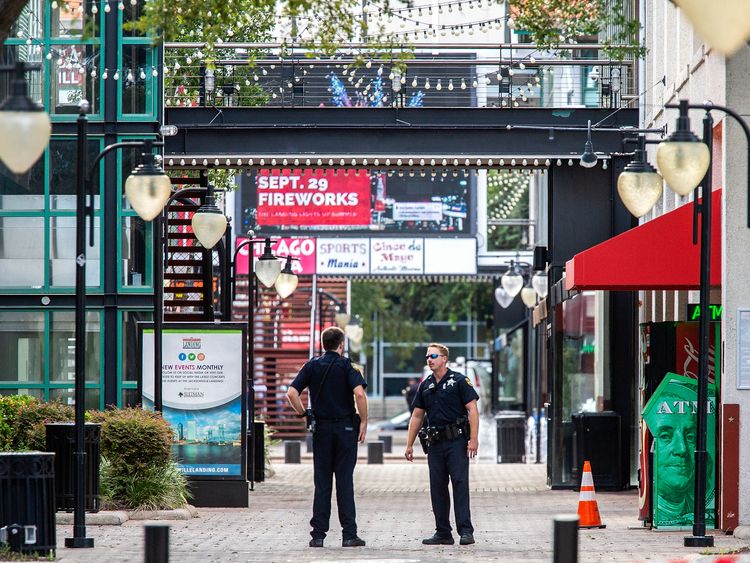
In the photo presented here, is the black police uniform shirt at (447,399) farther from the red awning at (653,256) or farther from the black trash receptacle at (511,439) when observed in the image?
the black trash receptacle at (511,439)

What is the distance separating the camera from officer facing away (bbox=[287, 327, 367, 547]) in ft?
43.5

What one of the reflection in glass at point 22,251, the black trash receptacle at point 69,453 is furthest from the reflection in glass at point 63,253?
the black trash receptacle at point 69,453

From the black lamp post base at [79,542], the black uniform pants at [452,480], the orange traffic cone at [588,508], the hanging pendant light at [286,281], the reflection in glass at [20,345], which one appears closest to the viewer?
the black lamp post base at [79,542]

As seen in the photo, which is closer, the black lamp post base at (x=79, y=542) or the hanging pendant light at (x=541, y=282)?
the black lamp post base at (x=79, y=542)

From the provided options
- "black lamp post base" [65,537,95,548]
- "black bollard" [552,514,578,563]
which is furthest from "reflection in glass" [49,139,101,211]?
"black bollard" [552,514,578,563]

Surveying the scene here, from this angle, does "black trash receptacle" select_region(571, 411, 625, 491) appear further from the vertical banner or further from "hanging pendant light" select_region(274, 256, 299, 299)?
the vertical banner

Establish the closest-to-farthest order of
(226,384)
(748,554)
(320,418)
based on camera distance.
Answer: (748,554) → (320,418) → (226,384)

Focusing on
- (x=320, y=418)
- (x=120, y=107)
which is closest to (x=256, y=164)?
(x=120, y=107)

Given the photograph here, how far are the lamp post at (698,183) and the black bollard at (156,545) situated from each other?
5.57 m

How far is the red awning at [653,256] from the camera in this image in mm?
15805

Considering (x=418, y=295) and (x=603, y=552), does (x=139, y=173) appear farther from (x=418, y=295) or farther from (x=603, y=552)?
(x=418, y=295)

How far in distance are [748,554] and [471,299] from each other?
167ft

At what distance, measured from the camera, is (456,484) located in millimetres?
13398

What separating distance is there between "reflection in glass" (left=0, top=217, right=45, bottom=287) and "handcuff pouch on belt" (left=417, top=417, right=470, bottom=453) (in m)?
8.24
